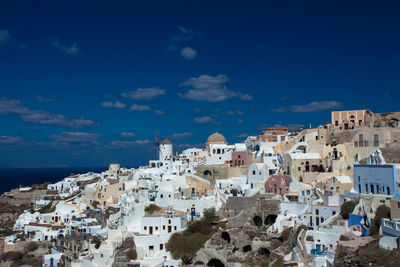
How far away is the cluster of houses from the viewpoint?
28594 millimetres

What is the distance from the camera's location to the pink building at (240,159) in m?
48.0

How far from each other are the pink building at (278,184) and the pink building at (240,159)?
9.39m

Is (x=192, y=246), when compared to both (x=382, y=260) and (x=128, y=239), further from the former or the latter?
(x=382, y=260)

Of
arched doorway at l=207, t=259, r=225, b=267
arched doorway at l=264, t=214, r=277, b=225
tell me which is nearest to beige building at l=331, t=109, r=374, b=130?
arched doorway at l=264, t=214, r=277, b=225

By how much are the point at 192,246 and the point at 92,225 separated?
47.1 ft

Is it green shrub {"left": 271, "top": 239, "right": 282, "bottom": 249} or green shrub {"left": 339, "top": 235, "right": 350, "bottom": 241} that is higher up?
green shrub {"left": 339, "top": 235, "right": 350, "bottom": 241}

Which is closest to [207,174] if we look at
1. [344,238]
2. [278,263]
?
[278,263]

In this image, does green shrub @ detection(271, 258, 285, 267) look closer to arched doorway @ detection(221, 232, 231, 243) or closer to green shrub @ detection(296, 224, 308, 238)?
green shrub @ detection(296, 224, 308, 238)

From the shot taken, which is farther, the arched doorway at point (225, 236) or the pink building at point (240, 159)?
the pink building at point (240, 159)

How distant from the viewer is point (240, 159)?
48.2 metres

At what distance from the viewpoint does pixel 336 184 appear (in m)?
33.8

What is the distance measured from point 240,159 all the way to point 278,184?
10715mm

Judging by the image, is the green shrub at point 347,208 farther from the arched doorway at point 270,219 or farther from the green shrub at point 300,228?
the arched doorway at point 270,219

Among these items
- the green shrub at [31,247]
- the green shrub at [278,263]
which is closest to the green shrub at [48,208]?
the green shrub at [31,247]
